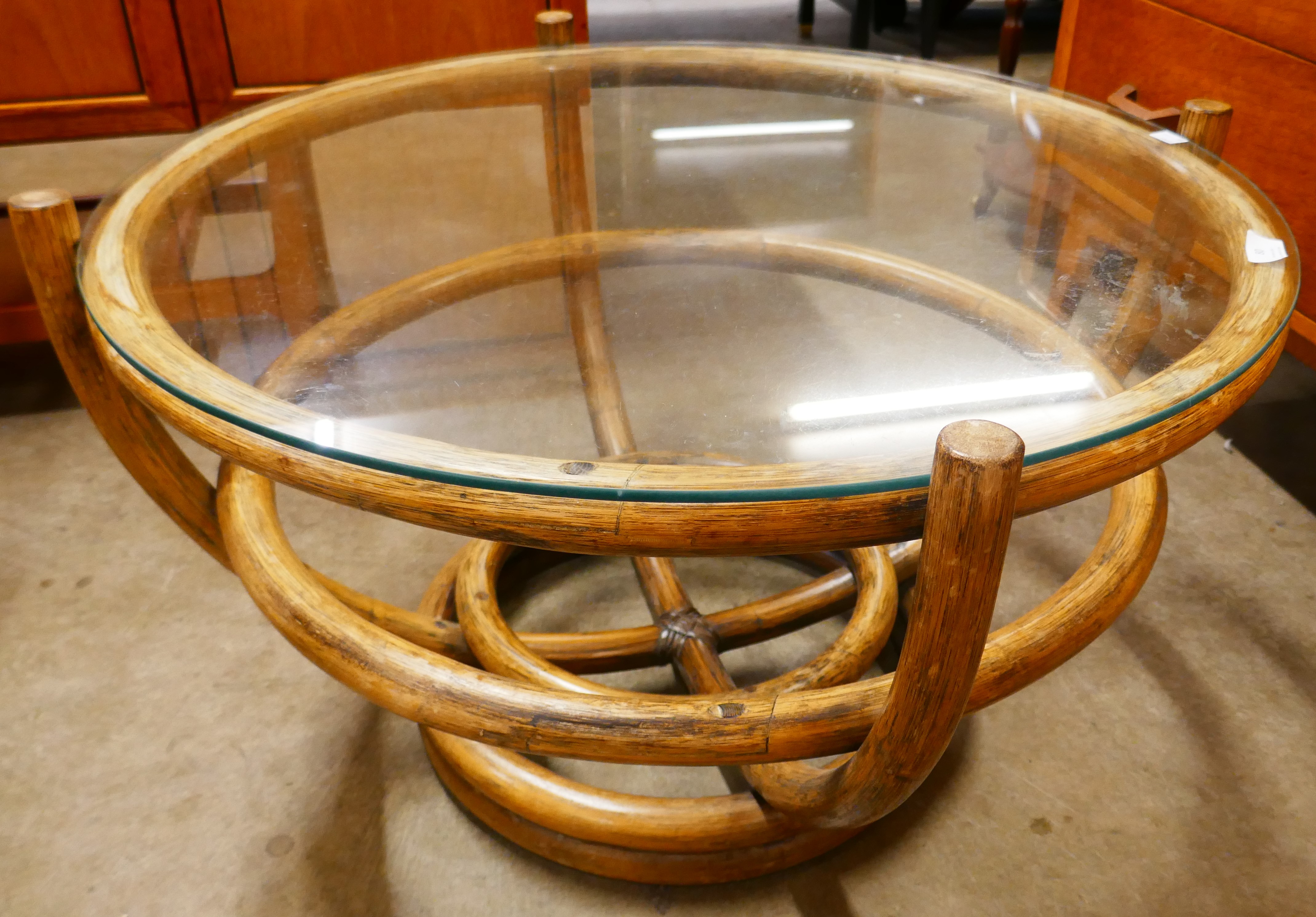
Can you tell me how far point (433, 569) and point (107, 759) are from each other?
0.41 metres

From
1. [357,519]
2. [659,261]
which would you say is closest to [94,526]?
[357,519]

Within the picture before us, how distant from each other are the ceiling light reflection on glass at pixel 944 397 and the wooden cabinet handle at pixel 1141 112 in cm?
48

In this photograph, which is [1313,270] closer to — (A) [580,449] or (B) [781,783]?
(B) [781,783]

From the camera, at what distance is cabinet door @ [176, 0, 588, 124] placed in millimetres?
1468

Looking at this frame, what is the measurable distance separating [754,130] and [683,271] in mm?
292

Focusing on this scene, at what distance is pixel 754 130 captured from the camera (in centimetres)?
111

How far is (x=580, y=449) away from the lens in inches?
23.2

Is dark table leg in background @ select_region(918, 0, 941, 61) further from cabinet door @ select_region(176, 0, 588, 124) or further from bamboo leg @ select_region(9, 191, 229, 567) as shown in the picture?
bamboo leg @ select_region(9, 191, 229, 567)

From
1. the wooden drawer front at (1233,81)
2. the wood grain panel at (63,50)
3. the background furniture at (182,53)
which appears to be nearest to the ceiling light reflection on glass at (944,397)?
the wooden drawer front at (1233,81)

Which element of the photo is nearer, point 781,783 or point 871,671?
point 781,783

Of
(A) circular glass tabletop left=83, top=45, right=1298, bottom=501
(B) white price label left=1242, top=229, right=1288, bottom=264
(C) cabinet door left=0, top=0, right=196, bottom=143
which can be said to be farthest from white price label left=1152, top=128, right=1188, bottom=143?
(C) cabinet door left=0, top=0, right=196, bottom=143

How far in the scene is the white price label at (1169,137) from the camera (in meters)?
0.93

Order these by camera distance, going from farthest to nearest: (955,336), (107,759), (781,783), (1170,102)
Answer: (1170,102) < (107,759) < (781,783) < (955,336)

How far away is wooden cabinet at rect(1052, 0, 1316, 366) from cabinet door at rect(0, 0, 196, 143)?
1349mm
